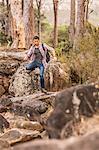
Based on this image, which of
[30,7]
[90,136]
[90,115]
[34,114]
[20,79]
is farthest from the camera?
[30,7]

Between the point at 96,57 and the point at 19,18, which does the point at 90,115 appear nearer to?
the point at 96,57

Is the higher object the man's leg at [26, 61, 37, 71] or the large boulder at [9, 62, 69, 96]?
the man's leg at [26, 61, 37, 71]

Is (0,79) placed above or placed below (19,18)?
below

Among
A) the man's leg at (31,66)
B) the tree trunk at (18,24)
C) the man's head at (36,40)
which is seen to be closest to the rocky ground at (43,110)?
the man's leg at (31,66)

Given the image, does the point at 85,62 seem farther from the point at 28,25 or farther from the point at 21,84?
the point at 28,25

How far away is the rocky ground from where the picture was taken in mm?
3389

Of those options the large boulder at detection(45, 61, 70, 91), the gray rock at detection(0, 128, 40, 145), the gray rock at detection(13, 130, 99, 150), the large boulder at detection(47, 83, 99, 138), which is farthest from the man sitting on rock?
the gray rock at detection(13, 130, 99, 150)

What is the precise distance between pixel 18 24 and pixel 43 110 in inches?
298

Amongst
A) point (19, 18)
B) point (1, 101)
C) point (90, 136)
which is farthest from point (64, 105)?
point (19, 18)

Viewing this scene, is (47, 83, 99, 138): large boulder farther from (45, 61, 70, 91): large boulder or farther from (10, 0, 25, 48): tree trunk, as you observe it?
(10, 0, 25, 48): tree trunk

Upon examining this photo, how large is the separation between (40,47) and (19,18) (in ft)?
21.1

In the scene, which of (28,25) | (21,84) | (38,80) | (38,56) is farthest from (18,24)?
(38,56)

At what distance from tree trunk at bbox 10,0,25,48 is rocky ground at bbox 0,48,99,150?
244cm

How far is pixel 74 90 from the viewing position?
5215 mm
